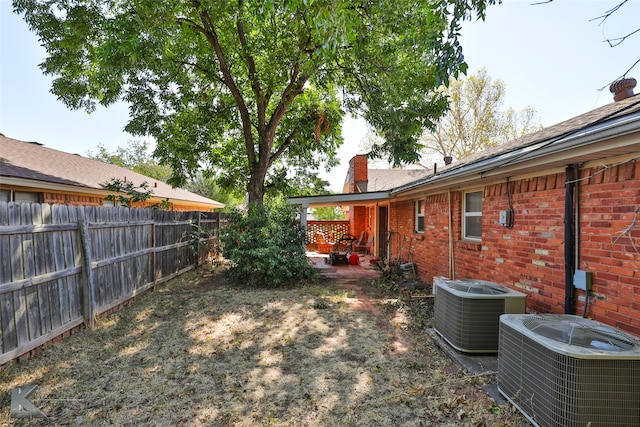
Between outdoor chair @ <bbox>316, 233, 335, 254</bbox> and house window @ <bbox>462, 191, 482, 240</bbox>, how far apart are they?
10706 mm

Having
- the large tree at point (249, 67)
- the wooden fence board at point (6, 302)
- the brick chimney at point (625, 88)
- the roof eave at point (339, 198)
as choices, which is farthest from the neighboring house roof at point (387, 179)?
the wooden fence board at point (6, 302)

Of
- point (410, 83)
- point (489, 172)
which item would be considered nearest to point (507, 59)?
point (410, 83)

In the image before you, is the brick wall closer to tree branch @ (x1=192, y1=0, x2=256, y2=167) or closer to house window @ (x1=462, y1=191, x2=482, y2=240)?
house window @ (x1=462, y1=191, x2=482, y2=240)

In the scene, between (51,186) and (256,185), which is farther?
(256,185)

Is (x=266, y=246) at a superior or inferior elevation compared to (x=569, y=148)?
inferior

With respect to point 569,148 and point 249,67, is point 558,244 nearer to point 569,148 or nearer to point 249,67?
point 569,148

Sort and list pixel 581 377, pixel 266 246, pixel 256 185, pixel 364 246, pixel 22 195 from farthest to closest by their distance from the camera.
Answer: pixel 364 246, pixel 256 185, pixel 266 246, pixel 22 195, pixel 581 377

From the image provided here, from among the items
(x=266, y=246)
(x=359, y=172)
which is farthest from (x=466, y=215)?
(x=359, y=172)

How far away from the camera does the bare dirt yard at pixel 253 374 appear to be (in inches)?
112

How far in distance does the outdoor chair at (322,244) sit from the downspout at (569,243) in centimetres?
1342

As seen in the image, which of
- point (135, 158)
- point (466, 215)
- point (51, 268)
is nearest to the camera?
point (51, 268)

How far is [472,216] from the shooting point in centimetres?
631

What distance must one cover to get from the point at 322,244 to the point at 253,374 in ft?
43.7

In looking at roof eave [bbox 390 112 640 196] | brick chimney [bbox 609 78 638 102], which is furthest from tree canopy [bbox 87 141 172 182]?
brick chimney [bbox 609 78 638 102]
